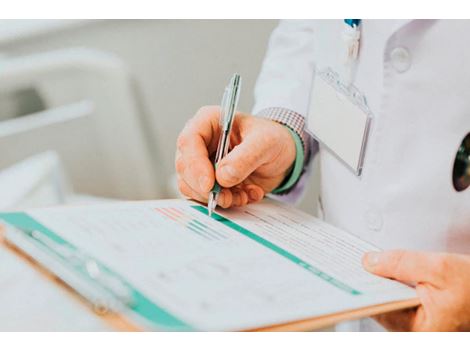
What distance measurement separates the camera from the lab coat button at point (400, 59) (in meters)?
0.66

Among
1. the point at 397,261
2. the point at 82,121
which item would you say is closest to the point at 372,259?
the point at 397,261

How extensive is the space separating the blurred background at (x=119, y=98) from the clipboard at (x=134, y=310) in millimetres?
683

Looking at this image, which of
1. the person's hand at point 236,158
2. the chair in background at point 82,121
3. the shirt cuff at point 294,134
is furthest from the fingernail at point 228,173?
the chair in background at point 82,121

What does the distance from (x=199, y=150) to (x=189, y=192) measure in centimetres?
5

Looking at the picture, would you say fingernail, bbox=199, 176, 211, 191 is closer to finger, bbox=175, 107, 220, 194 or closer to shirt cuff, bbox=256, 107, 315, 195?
finger, bbox=175, 107, 220, 194

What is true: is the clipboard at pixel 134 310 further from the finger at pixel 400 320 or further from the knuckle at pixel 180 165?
the knuckle at pixel 180 165

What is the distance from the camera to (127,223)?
1.86 ft

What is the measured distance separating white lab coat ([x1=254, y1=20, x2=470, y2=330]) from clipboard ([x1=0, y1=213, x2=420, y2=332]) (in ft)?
0.65

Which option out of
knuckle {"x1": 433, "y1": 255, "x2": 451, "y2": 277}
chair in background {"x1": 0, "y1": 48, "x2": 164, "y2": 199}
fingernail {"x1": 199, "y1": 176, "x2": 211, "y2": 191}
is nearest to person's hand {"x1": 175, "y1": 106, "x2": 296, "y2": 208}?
fingernail {"x1": 199, "y1": 176, "x2": 211, "y2": 191}

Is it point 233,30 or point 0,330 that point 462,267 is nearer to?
point 0,330

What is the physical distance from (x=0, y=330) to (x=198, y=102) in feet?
3.73

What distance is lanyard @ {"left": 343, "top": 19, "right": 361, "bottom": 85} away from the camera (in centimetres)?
73

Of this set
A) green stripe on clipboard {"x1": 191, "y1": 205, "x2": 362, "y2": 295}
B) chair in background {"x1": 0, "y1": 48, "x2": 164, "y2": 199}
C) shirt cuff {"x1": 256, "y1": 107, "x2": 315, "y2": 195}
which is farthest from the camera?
chair in background {"x1": 0, "y1": 48, "x2": 164, "y2": 199}
